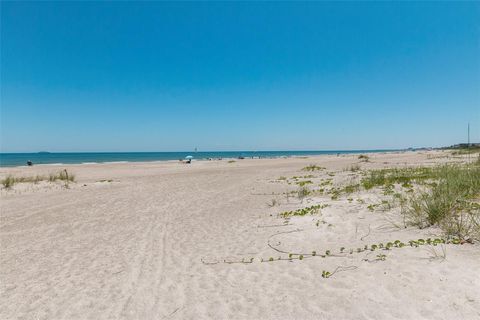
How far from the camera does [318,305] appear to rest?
394cm

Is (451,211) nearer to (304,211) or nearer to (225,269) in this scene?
(304,211)

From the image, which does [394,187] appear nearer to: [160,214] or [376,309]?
[376,309]

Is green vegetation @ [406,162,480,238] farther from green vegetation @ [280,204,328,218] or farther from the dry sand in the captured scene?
green vegetation @ [280,204,328,218]

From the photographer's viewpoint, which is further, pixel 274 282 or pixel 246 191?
pixel 246 191

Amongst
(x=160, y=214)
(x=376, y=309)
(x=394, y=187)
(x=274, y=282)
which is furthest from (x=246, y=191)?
(x=376, y=309)

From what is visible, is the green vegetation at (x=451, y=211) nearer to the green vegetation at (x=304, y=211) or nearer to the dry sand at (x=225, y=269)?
the dry sand at (x=225, y=269)

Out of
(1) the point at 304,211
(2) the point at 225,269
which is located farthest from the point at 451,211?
(2) the point at 225,269

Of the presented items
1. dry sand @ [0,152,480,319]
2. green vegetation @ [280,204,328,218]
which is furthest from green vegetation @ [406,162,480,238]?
green vegetation @ [280,204,328,218]

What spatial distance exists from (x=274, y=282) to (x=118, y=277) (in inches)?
112

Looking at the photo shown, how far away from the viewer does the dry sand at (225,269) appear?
155 inches

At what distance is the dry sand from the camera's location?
3934 millimetres

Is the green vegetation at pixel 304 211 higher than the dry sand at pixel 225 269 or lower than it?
higher

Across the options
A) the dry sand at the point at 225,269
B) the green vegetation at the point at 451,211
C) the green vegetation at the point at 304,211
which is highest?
the green vegetation at the point at 451,211

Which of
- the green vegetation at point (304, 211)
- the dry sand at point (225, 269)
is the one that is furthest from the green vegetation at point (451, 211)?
the green vegetation at point (304, 211)
